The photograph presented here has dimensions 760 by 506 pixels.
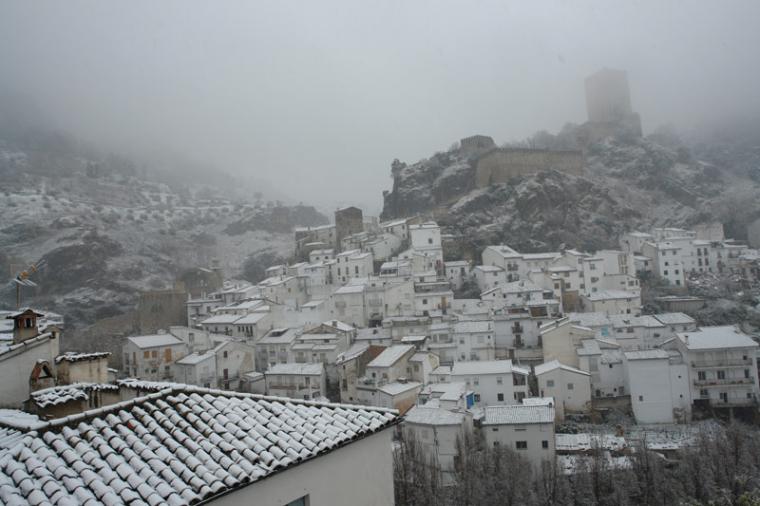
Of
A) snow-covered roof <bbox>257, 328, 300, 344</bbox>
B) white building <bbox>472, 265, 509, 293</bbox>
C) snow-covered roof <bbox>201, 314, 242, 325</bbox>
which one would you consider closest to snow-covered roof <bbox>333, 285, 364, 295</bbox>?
snow-covered roof <bbox>257, 328, 300, 344</bbox>

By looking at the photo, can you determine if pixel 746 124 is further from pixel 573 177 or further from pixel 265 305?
pixel 265 305

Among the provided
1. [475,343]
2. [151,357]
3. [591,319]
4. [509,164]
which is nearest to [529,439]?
[475,343]

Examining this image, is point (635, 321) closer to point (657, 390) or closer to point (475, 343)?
point (657, 390)

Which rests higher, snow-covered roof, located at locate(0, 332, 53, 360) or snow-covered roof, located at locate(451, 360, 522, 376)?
snow-covered roof, located at locate(0, 332, 53, 360)

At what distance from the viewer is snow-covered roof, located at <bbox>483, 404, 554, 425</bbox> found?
24.2 m

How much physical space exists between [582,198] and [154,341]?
161 ft

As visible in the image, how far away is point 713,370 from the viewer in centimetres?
2880

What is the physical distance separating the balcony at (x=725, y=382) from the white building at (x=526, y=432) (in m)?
10.7

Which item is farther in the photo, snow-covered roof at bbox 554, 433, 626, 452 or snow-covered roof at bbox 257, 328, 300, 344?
snow-covered roof at bbox 257, 328, 300, 344

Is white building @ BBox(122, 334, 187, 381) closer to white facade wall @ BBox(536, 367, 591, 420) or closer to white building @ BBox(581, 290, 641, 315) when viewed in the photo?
white facade wall @ BBox(536, 367, 591, 420)

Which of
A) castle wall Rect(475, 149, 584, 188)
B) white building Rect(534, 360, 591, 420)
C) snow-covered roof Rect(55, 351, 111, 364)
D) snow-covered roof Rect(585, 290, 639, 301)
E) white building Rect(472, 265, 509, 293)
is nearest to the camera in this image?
snow-covered roof Rect(55, 351, 111, 364)

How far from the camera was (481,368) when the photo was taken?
29.8 metres

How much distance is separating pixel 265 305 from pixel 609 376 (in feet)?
86.2

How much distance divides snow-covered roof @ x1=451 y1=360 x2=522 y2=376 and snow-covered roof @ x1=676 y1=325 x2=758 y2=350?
1012 centimetres
